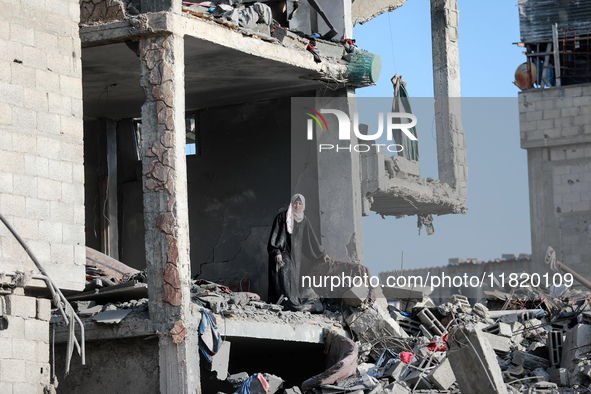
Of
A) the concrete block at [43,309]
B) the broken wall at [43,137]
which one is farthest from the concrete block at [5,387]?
the broken wall at [43,137]

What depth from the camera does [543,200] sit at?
29375 millimetres

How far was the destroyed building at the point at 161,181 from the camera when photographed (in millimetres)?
10984

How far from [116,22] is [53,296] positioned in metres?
3.83

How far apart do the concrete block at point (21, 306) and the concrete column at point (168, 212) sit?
1.99 metres

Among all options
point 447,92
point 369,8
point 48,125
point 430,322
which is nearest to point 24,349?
point 48,125

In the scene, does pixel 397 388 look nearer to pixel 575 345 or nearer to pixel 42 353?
pixel 575 345

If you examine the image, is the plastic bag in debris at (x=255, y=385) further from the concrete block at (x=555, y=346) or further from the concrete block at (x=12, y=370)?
the concrete block at (x=555, y=346)

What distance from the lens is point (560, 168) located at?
29.3 metres

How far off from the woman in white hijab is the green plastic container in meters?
1.92

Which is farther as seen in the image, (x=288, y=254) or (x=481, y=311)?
(x=481, y=311)

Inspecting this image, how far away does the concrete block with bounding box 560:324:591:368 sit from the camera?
13.5 meters

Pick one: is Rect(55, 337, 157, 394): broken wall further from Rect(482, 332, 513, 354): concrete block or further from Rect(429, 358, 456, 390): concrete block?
Rect(482, 332, 513, 354): concrete block

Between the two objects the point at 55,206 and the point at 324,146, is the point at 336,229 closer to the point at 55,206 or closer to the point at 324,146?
the point at 324,146

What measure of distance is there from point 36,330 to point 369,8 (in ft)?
36.0
